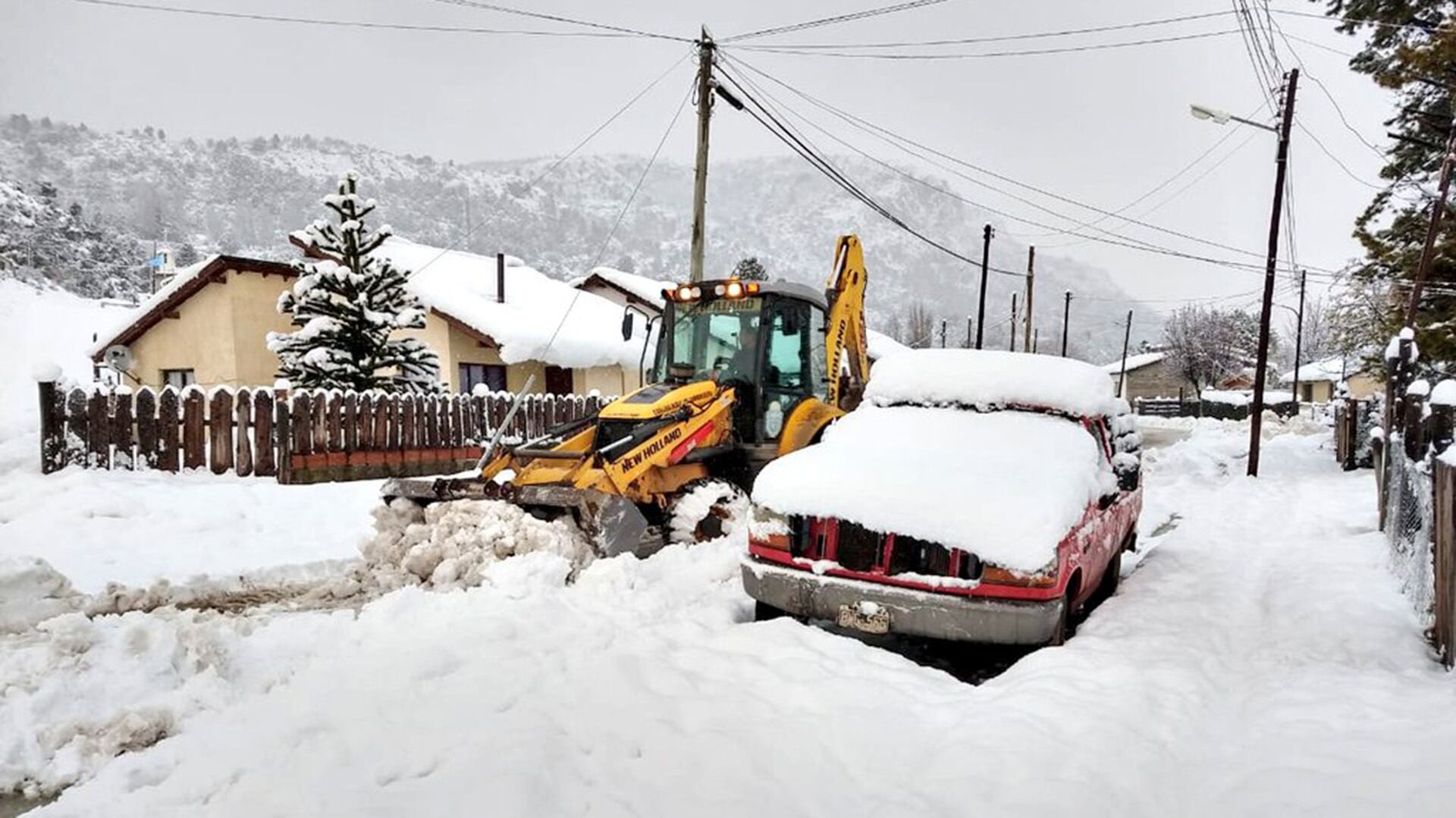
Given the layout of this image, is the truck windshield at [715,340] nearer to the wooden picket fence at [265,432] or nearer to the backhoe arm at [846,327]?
the backhoe arm at [846,327]

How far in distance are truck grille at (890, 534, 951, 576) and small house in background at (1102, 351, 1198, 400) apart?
75809 millimetres

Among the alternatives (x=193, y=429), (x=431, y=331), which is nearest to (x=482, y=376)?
(x=431, y=331)

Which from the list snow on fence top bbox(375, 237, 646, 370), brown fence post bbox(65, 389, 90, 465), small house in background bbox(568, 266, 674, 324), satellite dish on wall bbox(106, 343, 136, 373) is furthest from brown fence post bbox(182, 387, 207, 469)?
small house in background bbox(568, 266, 674, 324)

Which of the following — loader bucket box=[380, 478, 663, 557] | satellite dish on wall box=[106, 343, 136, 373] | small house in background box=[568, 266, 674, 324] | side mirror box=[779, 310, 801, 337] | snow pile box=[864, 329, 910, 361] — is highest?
small house in background box=[568, 266, 674, 324]

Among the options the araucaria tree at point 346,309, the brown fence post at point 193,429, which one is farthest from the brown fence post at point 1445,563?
the araucaria tree at point 346,309

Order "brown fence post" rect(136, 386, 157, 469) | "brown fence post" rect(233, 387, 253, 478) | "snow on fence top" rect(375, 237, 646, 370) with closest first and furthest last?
"brown fence post" rect(136, 386, 157, 469) → "brown fence post" rect(233, 387, 253, 478) → "snow on fence top" rect(375, 237, 646, 370)

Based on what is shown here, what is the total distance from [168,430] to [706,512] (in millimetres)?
8693

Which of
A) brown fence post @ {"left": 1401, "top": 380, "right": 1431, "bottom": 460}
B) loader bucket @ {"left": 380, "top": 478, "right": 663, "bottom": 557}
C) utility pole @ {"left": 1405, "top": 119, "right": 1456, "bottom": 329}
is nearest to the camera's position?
loader bucket @ {"left": 380, "top": 478, "right": 663, "bottom": 557}

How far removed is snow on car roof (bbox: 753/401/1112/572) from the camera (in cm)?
420

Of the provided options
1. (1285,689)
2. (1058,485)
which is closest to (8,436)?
(1058,485)

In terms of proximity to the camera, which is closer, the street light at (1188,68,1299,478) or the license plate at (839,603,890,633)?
the license plate at (839,603,890,633)

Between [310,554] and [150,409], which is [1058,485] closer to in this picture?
[310,554]

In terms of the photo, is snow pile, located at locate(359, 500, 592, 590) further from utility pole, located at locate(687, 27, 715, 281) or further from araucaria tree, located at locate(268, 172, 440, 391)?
utility pole, located at locate(687, 27, 715, 281)

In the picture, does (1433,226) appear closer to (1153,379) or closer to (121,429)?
(121,429)
